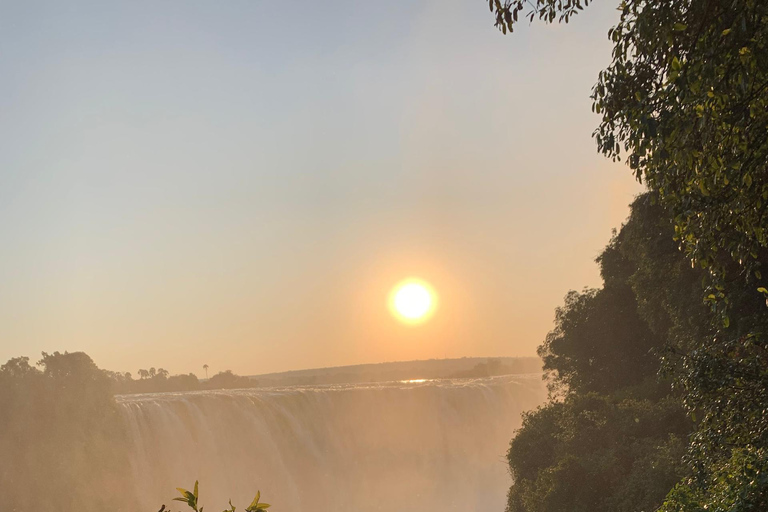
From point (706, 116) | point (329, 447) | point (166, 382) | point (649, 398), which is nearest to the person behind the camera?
point (706, 116)

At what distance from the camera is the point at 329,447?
60688 millimetres

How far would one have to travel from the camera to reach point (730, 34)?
6902 mm

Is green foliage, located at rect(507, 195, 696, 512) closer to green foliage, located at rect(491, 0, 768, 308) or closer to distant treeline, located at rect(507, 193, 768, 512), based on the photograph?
distant treeline, located at rect(507, 193, 768, 512)

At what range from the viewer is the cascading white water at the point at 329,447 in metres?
51.2

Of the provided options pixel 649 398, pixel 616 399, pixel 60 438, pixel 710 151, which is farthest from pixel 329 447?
pixel 710 151

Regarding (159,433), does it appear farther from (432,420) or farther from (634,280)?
(634,280)

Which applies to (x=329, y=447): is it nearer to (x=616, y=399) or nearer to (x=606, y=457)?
(x=616, y=399)

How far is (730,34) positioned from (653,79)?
2.82 m

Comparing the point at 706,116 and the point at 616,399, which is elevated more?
the point at 616,399

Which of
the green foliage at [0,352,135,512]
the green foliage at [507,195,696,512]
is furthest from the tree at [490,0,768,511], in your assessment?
the green foliage at [0,352,135,512]

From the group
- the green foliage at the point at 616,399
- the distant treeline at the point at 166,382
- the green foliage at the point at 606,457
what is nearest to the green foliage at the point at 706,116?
the green foliage at the point at 616,399

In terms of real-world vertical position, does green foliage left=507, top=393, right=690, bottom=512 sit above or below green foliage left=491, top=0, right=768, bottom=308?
above

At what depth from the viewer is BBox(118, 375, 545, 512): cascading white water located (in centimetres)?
5125

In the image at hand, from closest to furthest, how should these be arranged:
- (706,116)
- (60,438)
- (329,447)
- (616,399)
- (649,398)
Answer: (706,116), (649,398), (616,399), (60,438), (329,447)
